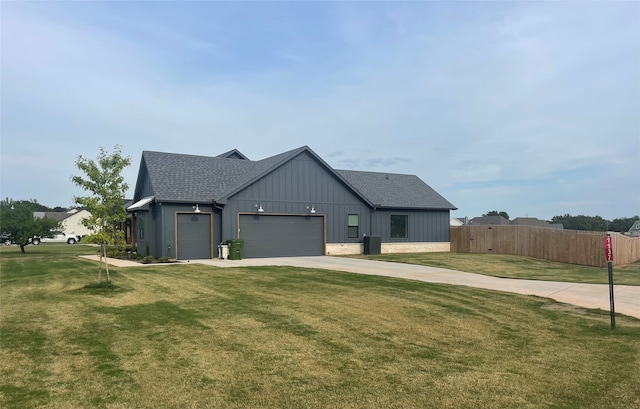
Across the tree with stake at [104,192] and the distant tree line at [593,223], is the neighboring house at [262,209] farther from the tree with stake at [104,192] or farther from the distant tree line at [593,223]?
the distant tree line at [593,223]

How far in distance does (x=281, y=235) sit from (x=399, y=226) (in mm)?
9405

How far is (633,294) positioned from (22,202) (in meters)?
32.2

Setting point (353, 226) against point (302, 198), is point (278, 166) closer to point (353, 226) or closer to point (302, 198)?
point (302, 198)

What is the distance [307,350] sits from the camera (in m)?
6.17

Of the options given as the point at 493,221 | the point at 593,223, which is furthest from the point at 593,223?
the point at 493,221

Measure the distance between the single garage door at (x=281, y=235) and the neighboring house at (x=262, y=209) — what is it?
0.17 ft

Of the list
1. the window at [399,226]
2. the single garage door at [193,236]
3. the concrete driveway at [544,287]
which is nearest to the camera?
the concrete driveway at [544,287]

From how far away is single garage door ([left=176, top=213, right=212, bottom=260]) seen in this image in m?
21.6

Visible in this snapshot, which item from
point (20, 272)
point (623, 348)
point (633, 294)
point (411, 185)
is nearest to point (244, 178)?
point (20, 272)

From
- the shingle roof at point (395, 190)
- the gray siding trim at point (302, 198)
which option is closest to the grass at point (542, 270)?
the gray siding trim at point (302, 198)

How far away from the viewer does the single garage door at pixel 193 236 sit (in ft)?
70.7

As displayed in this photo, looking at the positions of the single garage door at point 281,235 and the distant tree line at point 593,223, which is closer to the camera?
the single garage door at point 281,235

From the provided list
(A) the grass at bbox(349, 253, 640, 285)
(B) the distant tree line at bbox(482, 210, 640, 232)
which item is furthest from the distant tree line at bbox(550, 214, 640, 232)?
(A) the grass at bbox(349, 253, 640, 285)

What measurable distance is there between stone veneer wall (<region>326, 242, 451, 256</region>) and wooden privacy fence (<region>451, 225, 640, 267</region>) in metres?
1.30
